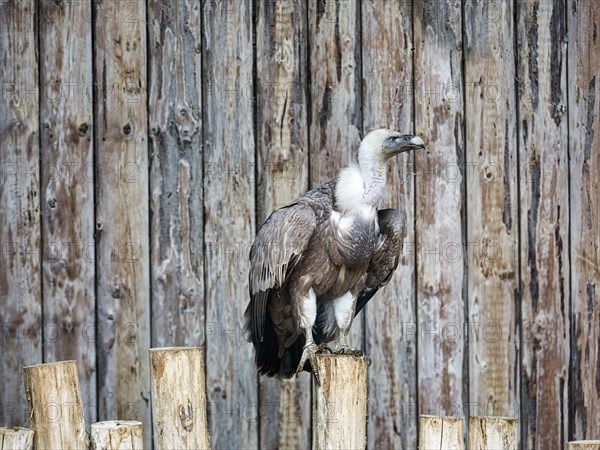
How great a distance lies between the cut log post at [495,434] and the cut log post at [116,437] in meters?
1.12

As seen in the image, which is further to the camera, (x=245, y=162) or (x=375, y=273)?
(x=245, y=162)

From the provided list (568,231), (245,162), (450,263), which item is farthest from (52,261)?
(568,231)

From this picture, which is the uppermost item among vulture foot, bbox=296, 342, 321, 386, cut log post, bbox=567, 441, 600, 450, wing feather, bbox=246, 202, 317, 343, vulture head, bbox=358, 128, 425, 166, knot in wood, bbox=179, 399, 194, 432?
vulture head, bbox=358, 128, 425, 166

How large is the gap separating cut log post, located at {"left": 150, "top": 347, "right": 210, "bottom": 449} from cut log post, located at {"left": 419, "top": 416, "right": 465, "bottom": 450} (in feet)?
2.47

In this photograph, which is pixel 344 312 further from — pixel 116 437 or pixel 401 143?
pixel 116 437

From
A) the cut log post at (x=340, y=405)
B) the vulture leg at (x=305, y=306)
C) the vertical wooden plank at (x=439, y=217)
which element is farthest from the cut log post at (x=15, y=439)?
the vertical wooden plank at (x=439, y=217)

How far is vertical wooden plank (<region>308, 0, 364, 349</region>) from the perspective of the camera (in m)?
4.76

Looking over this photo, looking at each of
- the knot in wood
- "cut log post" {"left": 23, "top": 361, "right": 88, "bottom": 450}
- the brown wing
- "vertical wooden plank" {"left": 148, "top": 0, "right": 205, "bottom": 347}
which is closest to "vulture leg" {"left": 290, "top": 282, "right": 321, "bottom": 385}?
the brown wing

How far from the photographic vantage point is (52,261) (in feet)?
15.4

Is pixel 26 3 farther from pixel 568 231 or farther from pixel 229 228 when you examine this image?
pixel 568 231

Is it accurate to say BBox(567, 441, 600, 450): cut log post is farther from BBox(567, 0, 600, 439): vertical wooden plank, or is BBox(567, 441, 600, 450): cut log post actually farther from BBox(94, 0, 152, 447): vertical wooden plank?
BBox(94, 0, 152, 447): vertical wooden plank

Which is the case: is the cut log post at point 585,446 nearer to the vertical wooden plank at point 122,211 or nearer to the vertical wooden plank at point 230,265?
the vertical wooden plank at point 230,265

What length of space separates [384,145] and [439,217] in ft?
3.01

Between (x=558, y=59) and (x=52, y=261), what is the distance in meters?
2.48
